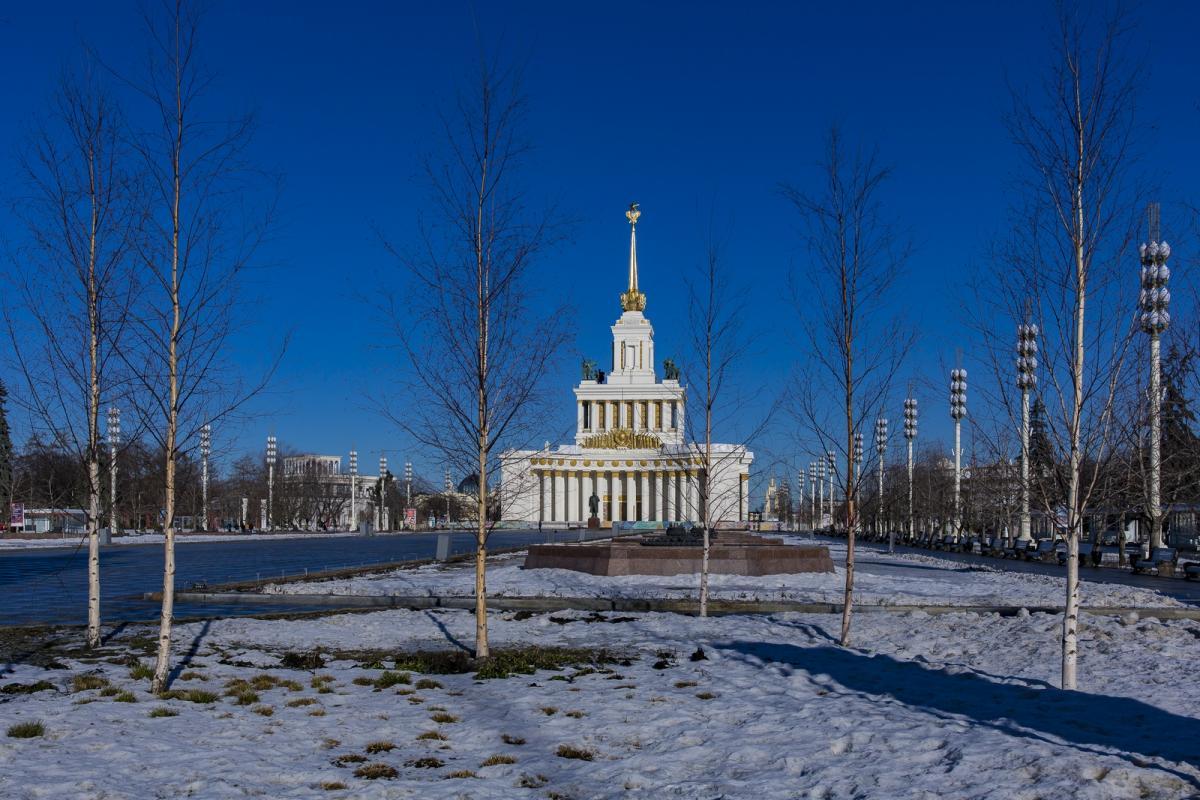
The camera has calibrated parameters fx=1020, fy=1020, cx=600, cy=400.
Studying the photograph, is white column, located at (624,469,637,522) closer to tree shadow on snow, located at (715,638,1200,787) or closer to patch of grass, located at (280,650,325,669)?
tree shadow on snow, located at (715,638,1200,787)

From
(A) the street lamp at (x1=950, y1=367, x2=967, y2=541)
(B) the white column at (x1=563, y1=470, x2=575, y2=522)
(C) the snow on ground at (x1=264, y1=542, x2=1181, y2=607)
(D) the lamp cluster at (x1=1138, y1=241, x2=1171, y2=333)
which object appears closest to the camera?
(C) the snow on ground at (x1=264, y1=542, x2=1181, y2=607)

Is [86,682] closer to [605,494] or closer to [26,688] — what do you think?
[26,688]

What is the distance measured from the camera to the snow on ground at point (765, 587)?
21.4 metres

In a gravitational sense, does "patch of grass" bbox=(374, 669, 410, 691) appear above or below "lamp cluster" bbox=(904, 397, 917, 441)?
below

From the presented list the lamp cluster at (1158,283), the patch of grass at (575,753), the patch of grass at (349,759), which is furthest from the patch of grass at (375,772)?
the lamp cluster at (1158,283)

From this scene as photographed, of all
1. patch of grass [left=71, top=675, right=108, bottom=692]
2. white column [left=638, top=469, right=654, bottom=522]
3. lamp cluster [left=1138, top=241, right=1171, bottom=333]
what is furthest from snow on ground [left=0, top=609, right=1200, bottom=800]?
white column [left=638, top=469, right=654, bottom=522]

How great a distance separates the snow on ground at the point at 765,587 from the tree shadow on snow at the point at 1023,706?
8.28m

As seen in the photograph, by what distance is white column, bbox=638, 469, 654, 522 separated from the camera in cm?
12631

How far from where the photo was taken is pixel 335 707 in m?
10.1

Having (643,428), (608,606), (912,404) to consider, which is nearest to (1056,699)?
(608,606)

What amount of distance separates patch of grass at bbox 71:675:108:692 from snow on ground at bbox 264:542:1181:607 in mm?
11021

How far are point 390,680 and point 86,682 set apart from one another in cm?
311

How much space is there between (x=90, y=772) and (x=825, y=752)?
18.2 ft

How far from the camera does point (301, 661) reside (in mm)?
12531
